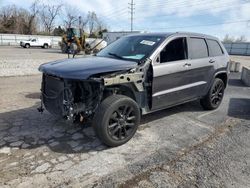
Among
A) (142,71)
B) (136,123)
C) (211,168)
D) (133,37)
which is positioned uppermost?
(133,37)

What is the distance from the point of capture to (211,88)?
228 inches

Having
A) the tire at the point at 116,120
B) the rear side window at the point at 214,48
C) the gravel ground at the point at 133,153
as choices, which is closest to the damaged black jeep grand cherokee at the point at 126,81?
the tire at the point at 116,120

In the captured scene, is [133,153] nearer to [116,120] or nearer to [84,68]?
[116,120]

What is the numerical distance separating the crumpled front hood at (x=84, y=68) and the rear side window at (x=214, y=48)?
99.1 inches

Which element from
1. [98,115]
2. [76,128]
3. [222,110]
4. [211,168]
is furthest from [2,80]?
[211,168]

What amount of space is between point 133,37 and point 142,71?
134 cm

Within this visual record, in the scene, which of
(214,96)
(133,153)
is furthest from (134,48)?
(214,96)

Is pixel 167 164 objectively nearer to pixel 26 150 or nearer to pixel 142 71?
pixel 142 71

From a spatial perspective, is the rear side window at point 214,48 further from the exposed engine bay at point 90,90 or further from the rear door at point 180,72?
the exposed engine bay at point 90,90

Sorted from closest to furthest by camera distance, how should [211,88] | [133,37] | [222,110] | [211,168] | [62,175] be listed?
1. [62,175]
2. [211,168]
3. [133,37]
4. [211,88]
5. [222,110]

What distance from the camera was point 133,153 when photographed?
3.75 metres

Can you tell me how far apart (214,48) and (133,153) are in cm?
357

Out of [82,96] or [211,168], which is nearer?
[211,168]

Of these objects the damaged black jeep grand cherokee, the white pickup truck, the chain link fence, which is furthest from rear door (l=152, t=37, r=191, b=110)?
the chain link fence
